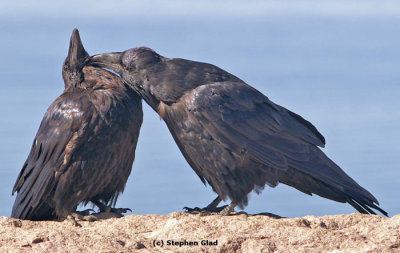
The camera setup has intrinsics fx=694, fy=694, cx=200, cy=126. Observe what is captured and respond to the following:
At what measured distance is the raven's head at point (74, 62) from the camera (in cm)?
836

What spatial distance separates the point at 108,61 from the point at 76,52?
0.47 metres

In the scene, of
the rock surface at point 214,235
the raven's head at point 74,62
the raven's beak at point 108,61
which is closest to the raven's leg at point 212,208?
the rock surface at point 214,235

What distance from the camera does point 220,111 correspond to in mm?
7566

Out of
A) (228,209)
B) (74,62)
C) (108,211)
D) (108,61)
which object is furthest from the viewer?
(74,62)

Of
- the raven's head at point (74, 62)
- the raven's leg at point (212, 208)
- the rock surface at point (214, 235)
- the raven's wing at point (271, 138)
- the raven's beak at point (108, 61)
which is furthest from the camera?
the raven's head at point (74, 62)

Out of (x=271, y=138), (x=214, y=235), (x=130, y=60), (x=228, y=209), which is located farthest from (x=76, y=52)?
(x=214, y=235)

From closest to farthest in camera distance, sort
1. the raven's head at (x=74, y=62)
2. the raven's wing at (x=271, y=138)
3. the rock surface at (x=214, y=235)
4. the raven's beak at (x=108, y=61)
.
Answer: the rock surface at (x=214, y=235) < the raven's wing at (x=271, y=138) < the raven's beak at (x=108, y=61) < the raven's head at (x=74, y=62)

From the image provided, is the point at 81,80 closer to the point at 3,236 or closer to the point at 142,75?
the point at 142,75

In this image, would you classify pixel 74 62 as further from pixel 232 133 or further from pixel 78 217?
pixel 232 133

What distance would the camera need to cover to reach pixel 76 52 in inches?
333

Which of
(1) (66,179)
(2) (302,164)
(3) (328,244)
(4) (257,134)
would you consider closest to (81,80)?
(1) (66,179)

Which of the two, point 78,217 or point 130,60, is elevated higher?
point 130,60

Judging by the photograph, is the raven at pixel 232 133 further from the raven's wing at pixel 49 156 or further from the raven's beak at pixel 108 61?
the raven's wing at pixel 49 156

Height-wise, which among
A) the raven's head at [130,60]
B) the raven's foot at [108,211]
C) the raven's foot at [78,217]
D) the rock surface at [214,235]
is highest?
the raven's head at [130,60]
